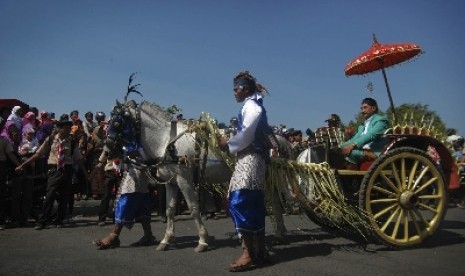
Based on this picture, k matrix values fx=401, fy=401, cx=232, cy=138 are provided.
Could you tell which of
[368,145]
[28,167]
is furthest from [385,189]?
[28,167]

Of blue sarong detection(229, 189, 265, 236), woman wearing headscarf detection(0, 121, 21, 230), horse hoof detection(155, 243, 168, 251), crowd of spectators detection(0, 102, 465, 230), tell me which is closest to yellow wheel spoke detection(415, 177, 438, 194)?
crowd of spectators detection(0, 102, 465, 230)

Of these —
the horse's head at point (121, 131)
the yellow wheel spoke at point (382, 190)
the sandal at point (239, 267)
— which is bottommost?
the sandal at point (239, 267)

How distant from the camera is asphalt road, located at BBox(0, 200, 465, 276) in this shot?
4484 millimetres

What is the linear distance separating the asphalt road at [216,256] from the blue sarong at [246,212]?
0.46 meters

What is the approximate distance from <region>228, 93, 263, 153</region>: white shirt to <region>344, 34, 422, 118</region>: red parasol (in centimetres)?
284

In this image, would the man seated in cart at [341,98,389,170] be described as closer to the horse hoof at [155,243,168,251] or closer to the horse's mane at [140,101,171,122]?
the horse's mane at [140,101,171,122]

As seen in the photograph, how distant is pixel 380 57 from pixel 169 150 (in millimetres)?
3779

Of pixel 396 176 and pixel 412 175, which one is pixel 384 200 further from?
pixel 412 175

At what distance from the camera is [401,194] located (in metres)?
5.35

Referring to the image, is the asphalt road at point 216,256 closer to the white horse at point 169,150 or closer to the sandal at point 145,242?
the sandal at point 145,242

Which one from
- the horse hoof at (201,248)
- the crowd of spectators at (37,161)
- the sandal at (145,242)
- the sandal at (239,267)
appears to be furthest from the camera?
the crowd of spectators at (37,161)

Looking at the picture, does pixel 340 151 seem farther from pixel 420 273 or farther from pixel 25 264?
pixel 25 264

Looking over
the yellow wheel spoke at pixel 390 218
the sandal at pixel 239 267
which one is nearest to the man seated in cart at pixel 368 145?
the yellow wheel spoke at pixel 390 218

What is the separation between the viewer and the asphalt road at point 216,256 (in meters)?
4.48
